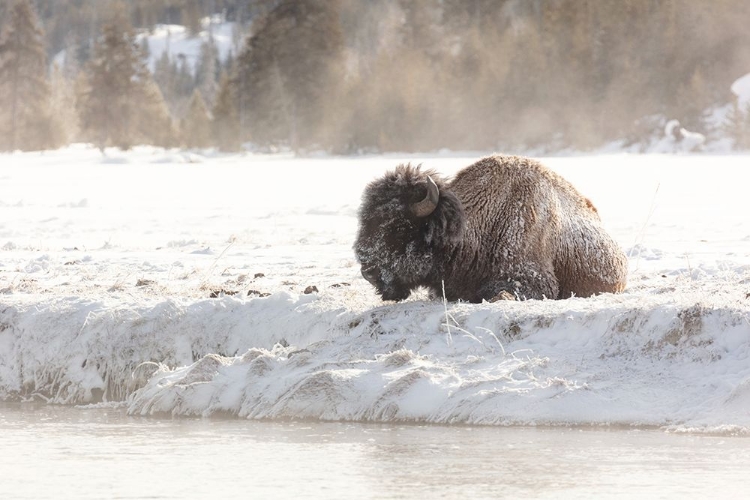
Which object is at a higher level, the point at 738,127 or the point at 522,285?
the point at 738,127

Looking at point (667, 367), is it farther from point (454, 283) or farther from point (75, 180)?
point (75, 180)

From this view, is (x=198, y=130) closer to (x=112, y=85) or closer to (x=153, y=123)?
(x=153, y=123)

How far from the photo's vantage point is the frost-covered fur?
7.06 metres

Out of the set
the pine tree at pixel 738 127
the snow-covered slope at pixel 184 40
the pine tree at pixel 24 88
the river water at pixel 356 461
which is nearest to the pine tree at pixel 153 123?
the pine tree at pixel 24 88

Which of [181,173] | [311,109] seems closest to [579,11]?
[311,109]

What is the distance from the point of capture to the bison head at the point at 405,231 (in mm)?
7008

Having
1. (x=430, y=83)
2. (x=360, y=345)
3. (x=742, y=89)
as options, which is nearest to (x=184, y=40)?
(x=430, y=83)

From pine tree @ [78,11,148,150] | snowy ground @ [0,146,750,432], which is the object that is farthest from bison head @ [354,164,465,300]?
pine tree @ [78,11,148,150]

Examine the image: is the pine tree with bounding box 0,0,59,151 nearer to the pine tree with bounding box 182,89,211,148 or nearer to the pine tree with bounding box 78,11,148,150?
the pine tree with bounding box 78,11,148,150

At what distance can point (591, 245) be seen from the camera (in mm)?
7781

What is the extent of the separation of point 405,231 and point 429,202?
0.84 ft

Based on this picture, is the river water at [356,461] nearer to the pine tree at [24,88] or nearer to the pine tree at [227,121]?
the pine tree at [227,121]

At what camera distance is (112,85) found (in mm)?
66938

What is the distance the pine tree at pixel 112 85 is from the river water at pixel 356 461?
62.0m
